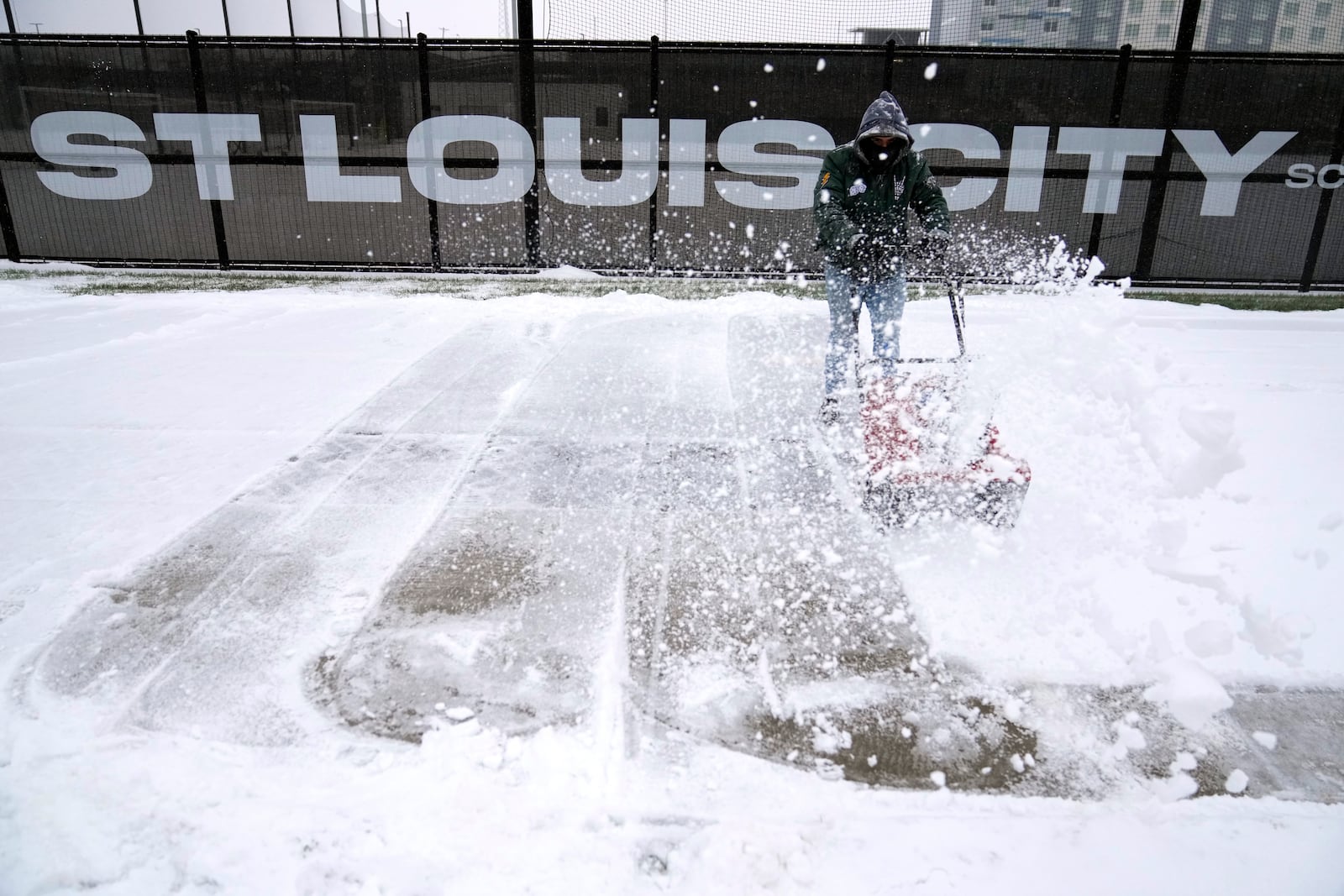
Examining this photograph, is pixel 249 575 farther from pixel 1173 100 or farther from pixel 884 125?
pixel 1173 100

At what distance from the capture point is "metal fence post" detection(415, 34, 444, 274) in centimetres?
872

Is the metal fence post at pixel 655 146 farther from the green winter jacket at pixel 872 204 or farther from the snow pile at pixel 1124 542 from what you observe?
the snow pile at pixel 1124 542

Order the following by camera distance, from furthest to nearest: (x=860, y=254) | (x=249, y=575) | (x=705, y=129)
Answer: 1. (x=705, y=129)
2. (x=860, y=254)
3. (x=249, y=575)

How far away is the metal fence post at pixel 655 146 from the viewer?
341 inches

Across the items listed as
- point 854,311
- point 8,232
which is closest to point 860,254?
point 854,311

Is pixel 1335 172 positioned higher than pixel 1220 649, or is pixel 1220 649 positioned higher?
pixel 1335 172

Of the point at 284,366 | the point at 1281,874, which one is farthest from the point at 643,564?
the point at 284,366

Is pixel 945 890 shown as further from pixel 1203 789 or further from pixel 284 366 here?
pixel 284 366

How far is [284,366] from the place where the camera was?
575cm

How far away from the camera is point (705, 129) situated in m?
9.08

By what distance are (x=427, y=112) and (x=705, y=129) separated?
3035 millimetres

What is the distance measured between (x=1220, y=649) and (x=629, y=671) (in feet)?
6.39

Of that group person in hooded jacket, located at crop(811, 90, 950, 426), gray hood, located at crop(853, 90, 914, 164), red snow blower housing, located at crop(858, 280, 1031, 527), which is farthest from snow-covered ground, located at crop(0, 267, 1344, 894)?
gray hood, located at crop(853, 90, 914, 164)

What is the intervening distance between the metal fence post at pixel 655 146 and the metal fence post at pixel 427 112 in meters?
2.39
